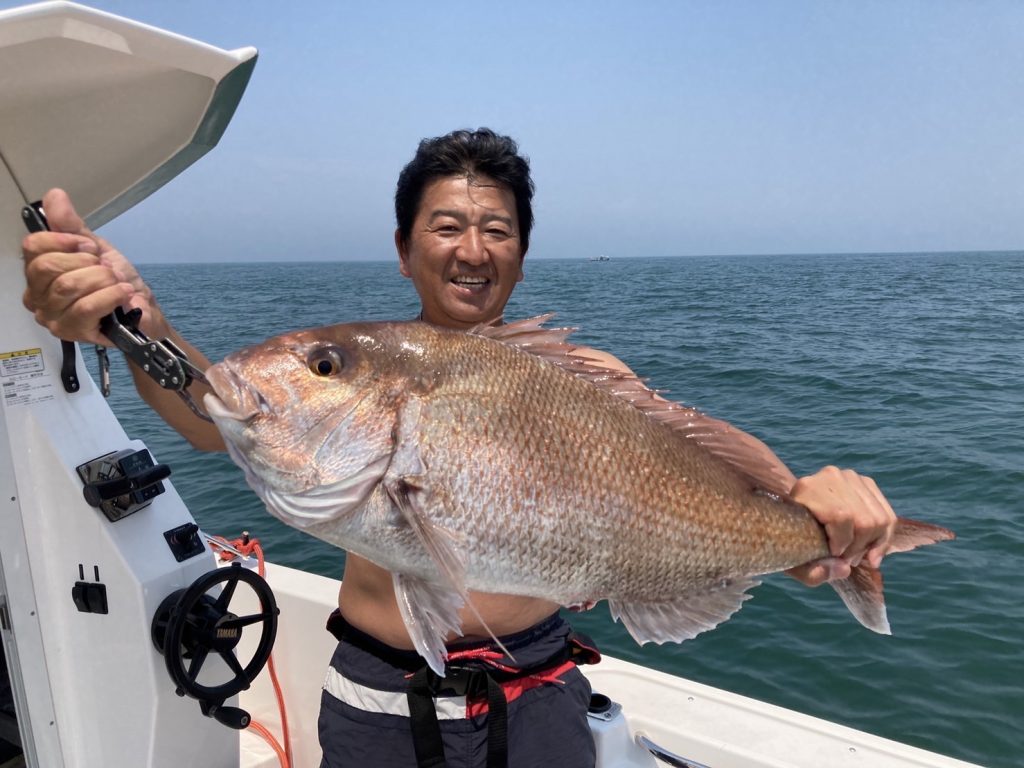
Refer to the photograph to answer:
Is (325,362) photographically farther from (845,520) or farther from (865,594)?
(865,594)

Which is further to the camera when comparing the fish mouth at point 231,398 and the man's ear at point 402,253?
the man's ear at point 402,253

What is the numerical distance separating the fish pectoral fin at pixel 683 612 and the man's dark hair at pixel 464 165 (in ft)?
4.47

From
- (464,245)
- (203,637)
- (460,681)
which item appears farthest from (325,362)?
(203,637)

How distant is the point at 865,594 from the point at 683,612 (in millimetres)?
519

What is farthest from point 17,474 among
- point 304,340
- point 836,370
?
point 836,370

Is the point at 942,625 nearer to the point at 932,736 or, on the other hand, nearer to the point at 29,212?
the point at 932,736

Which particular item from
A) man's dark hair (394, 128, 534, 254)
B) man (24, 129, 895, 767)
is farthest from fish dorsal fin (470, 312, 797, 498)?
man's dark hair (394, 128, 534, 254)

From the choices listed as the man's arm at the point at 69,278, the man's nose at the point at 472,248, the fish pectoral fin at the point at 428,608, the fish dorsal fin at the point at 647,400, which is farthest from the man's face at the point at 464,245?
the fish pectoral fin at the point at 428,608

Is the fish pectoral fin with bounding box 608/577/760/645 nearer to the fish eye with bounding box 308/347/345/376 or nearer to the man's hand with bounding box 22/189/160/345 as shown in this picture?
the fish eye with bounding box 308/347/345/376

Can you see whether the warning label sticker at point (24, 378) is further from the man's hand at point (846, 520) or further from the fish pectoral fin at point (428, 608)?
the man's hand at point (846, 520)

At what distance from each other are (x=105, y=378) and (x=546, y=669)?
1556mm

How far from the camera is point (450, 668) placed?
6.50ft

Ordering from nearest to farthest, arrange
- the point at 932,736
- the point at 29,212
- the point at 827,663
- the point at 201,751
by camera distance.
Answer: the point at 29,212, the point at 201,751, the point at 932,736, the point at 827,663

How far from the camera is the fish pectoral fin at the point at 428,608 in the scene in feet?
5.33
